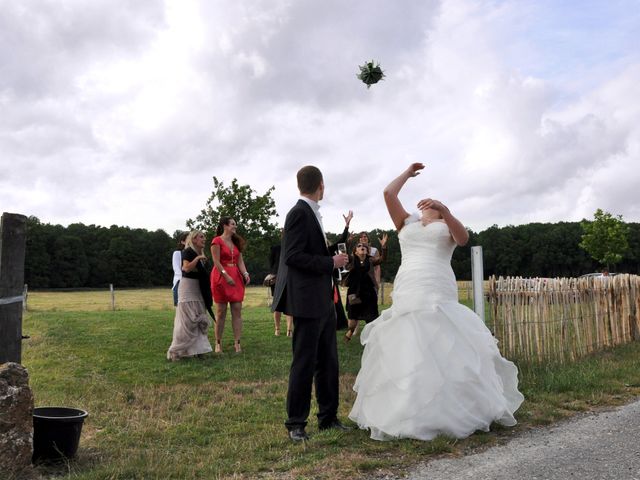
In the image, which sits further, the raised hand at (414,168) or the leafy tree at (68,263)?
the leafy tree at (68,263)

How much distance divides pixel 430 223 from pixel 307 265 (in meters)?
1.33

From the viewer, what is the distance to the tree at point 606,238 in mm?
47125

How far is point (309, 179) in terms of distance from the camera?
17.0ft

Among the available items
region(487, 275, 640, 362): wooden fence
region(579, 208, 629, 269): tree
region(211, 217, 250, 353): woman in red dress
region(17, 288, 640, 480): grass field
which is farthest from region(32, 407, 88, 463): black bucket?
region(579, 208, 629, 269): tree

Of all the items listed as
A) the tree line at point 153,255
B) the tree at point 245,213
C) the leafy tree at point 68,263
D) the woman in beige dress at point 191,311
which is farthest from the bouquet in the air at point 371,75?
the leafy tree at point 68,263

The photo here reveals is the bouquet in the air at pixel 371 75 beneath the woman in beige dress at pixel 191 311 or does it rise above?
above

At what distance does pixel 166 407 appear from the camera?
6438 mm

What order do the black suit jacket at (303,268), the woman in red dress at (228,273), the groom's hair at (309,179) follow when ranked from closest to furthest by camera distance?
the black suit jacket at (303,268), the groom's hair at (309,179), the woman in red dress at (228,273)

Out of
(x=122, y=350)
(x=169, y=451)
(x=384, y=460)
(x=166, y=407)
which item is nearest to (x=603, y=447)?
(x=384, y=460)

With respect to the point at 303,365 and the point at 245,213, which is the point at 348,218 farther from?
the point at 245,213

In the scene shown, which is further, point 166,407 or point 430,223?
point 166,407

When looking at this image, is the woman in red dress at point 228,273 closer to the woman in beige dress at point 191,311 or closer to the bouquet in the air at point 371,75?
the woman in beige dress at point 191,311

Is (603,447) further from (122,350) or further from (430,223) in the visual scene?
(122,350)

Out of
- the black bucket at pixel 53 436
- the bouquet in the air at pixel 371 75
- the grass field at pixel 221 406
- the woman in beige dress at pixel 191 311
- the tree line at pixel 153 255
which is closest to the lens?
the grass field at pixel 221 406
